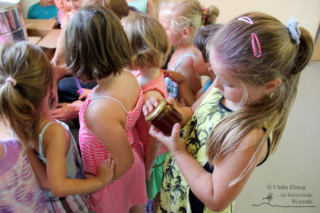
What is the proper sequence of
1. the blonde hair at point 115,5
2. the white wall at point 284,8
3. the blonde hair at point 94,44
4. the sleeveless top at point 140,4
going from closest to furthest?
the blonde hair at point 94,44, the blonde hair at point 115,5, the sleeveless top at point 140,4, the white wall at point 284,8

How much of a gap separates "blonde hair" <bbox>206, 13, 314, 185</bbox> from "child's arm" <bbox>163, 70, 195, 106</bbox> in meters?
0.60

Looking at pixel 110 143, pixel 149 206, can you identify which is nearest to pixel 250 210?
pixel 149 206

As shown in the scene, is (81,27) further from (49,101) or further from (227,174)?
(227,174)

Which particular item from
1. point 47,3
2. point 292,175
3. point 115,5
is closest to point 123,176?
point 115,5

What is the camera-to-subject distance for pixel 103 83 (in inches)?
29.3

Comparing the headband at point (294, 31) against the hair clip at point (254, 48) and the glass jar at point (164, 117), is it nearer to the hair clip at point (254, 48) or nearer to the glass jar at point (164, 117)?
the hair clip at point (254, 48)

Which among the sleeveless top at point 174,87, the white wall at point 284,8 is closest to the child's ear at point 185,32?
the sleeveless top at point 174,87

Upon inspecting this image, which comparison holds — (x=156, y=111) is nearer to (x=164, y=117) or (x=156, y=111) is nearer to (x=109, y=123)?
(x=164, y=117)

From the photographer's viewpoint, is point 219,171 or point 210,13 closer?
point 219,171

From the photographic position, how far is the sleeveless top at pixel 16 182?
1.93 ft

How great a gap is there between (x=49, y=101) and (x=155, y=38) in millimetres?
484

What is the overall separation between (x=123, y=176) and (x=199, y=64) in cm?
70

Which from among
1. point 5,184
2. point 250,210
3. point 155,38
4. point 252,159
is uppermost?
point 155,38

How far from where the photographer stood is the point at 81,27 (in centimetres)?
64
